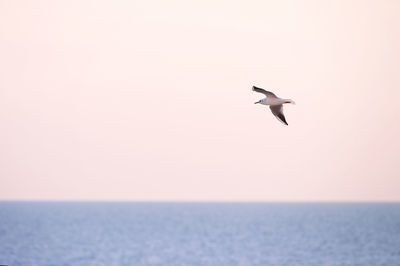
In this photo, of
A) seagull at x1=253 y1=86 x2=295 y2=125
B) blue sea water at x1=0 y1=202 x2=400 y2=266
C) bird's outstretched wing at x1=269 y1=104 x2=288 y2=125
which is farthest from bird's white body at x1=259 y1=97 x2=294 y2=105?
blue sea water at x1=0 y1=202 x2=400 y2=266

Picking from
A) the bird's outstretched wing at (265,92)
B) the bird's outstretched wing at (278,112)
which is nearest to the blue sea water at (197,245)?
the bird's outstretched wing at (278,112)

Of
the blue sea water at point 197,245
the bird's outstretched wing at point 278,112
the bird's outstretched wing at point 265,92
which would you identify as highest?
the bird's outstretched wing at point 265,92

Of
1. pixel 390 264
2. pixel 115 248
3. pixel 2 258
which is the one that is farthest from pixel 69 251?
pixel 390 264

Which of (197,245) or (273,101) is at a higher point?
(273,101)

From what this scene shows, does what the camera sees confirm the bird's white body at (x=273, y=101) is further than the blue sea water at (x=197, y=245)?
No

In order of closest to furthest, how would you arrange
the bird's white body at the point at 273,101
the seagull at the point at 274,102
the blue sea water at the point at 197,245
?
the seagull at the point at 274,102
the bird's white body at the point at 273,101
the blue sea water at the point at 197,245

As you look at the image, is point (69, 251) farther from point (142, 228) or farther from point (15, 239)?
point (142, 228)

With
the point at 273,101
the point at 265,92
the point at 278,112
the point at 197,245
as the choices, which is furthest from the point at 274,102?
the point at 197,245

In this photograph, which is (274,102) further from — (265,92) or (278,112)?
(278,112)

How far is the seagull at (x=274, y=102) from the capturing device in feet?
44.9

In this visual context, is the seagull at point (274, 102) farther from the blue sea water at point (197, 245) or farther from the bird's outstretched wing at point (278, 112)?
the blue sea water at point (197, 245)

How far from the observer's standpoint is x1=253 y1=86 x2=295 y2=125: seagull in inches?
539

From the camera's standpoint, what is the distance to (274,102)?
1389cm

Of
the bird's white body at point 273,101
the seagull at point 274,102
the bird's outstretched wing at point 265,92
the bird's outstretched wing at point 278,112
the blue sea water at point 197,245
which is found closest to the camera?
the bird's outstretched wing at point 265,92
